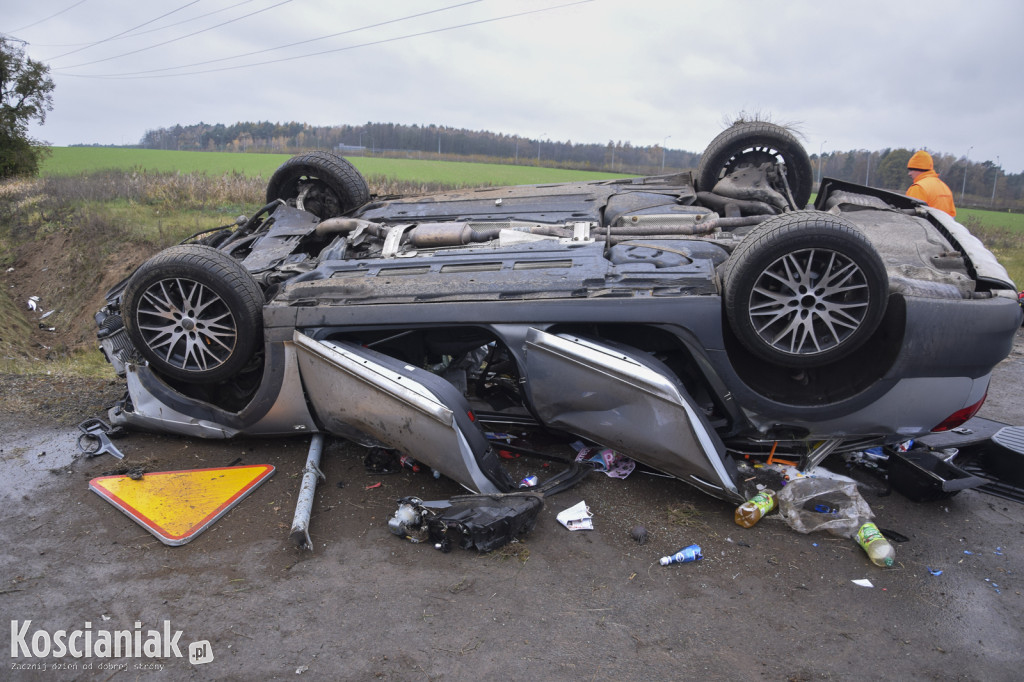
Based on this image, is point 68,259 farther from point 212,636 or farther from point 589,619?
point 589,619

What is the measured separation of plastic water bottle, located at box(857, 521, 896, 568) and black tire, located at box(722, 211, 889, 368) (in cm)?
88

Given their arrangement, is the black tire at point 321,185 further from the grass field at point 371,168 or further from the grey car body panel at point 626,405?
the grass field at point 371,168

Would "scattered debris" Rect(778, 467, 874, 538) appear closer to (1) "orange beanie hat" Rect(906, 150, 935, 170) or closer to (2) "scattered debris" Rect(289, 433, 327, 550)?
(2) "scattered debris" Rect(289, 433, 327, 550)

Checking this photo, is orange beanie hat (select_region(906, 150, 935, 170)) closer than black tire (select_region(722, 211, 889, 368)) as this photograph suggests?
No

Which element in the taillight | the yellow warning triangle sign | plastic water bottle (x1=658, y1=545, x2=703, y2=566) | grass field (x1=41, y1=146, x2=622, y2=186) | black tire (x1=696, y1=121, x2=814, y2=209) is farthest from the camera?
grass field (x1=41, y1=146, x2=622, y2=186)


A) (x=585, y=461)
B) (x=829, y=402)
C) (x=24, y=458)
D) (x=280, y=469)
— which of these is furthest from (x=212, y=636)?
(x=829, y=402)

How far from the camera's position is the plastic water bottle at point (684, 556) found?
10.5ft

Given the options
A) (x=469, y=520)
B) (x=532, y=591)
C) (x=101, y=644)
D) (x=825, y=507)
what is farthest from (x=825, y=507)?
(x=101, y=644)

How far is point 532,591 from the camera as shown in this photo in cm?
300

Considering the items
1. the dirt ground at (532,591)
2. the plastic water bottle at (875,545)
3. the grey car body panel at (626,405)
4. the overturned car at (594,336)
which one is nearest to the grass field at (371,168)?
the overturned car at (594,336)

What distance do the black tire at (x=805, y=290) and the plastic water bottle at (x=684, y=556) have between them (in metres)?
1.08

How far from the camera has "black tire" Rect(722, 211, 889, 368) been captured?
3297 mm

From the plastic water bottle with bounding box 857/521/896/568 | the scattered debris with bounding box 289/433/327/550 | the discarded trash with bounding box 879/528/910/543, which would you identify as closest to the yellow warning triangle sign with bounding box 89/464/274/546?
the scattered debris with bounding box 289/433/327/550

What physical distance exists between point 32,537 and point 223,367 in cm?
130
